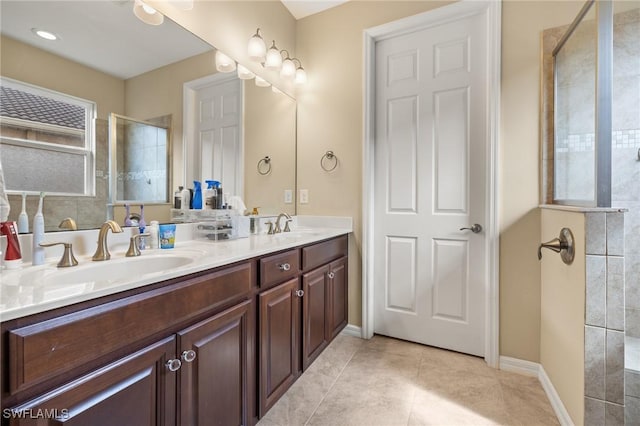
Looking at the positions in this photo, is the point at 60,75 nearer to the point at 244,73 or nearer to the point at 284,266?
the point at 244,73

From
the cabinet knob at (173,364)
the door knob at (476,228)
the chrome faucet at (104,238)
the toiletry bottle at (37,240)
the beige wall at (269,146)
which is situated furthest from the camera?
the beige wall at (269,146)

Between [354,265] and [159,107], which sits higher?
[159,107]

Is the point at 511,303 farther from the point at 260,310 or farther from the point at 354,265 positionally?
the point at 260,310

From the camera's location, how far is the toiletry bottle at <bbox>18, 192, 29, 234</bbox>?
102 centimetres

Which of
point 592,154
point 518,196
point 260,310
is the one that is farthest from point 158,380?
point 518,196

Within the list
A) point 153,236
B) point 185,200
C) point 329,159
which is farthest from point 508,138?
point 153,236

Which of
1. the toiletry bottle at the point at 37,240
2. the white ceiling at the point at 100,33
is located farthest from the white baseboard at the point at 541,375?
the white ceiling at the point at 100,33

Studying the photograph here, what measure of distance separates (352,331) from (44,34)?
2.39m

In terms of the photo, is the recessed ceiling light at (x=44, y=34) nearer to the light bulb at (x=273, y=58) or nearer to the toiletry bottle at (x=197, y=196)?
the toiletry bottle at (x=197, y=196)

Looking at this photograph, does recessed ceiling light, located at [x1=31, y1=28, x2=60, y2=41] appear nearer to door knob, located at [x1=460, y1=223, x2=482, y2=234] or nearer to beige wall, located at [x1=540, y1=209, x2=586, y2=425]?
beige wall, located at [x1=540, y1=209, x2=586, y2=425]

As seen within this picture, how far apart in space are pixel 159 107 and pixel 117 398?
1278 mm

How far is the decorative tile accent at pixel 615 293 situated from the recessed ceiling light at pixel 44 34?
231 cm

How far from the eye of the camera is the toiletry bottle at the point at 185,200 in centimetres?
160

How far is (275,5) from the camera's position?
2.29m
